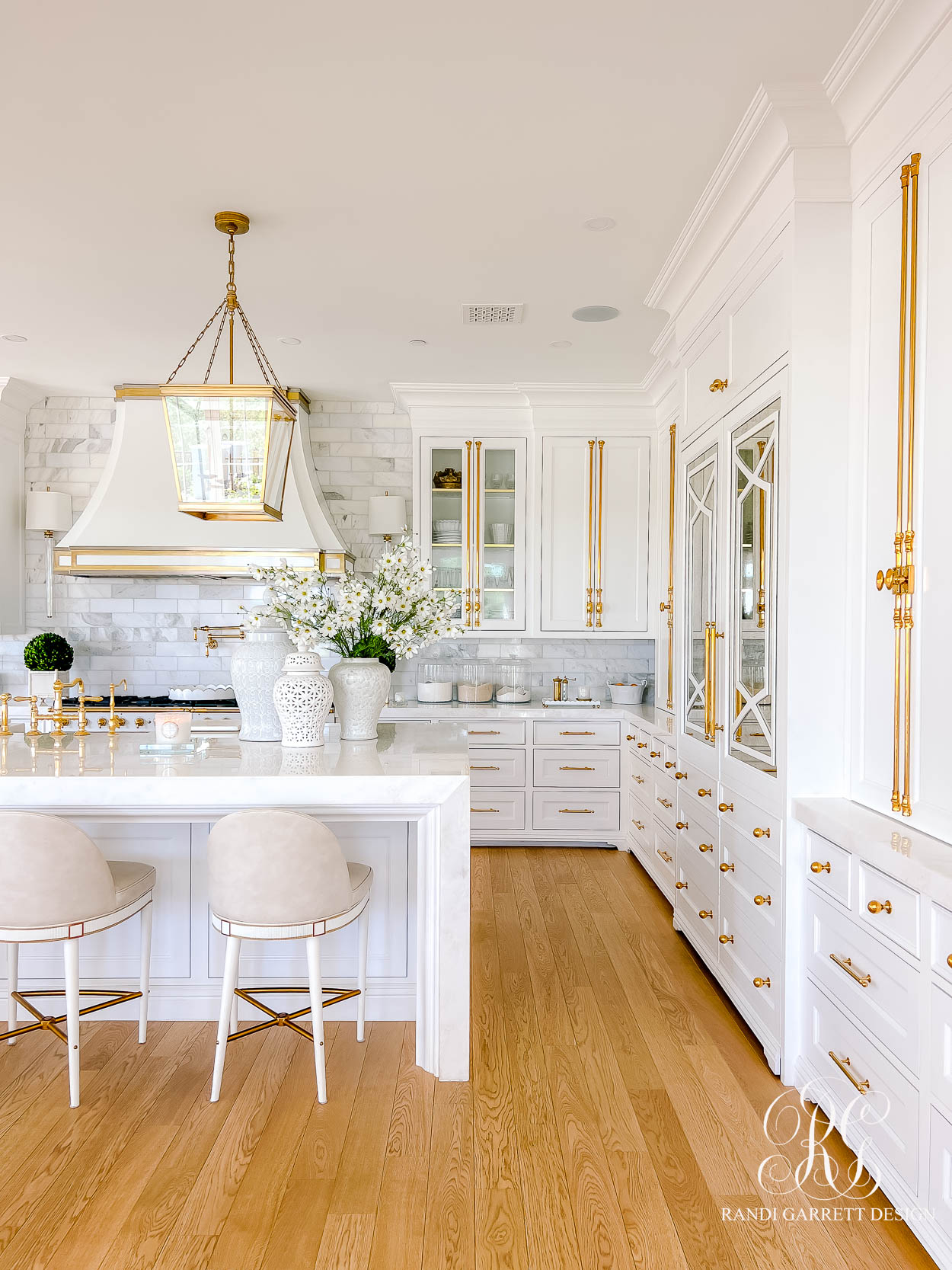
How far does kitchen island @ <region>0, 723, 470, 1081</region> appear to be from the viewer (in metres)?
2.36

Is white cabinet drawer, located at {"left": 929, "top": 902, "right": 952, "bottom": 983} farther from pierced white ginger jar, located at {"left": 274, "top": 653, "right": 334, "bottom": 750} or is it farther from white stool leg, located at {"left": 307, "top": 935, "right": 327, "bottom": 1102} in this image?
pierced white ginger jar, located at {"left": 274, "top": 653, "right": 334, "bottom": 750}

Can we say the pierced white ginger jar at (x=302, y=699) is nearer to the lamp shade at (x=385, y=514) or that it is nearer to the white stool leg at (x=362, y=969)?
the white stool leg at (x=362, y=969)

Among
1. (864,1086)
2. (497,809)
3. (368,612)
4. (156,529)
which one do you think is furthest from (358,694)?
(156,529)

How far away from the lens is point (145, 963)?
262 centimetres

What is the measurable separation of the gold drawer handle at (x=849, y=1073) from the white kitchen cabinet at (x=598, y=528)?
10.7 feet

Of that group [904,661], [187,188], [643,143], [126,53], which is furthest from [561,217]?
[904,661]

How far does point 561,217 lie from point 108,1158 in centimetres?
316

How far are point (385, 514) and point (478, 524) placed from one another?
0.58m

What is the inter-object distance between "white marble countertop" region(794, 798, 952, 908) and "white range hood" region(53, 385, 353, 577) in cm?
336

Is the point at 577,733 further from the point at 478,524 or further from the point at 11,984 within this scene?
the point at 11,984

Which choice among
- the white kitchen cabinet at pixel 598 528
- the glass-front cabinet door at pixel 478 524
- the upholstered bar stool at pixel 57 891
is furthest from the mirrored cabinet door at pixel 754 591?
the glass-front cabinet door at pixel 478 524

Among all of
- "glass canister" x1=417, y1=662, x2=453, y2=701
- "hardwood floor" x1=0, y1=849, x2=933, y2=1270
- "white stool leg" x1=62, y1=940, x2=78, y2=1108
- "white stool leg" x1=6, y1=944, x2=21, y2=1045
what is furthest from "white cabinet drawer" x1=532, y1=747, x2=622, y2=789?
"white stool leg" x1=62, y1=940, x2=78, y2=1108

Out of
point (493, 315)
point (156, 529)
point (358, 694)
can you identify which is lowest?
point (358, 694)

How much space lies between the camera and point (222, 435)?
2635mm
